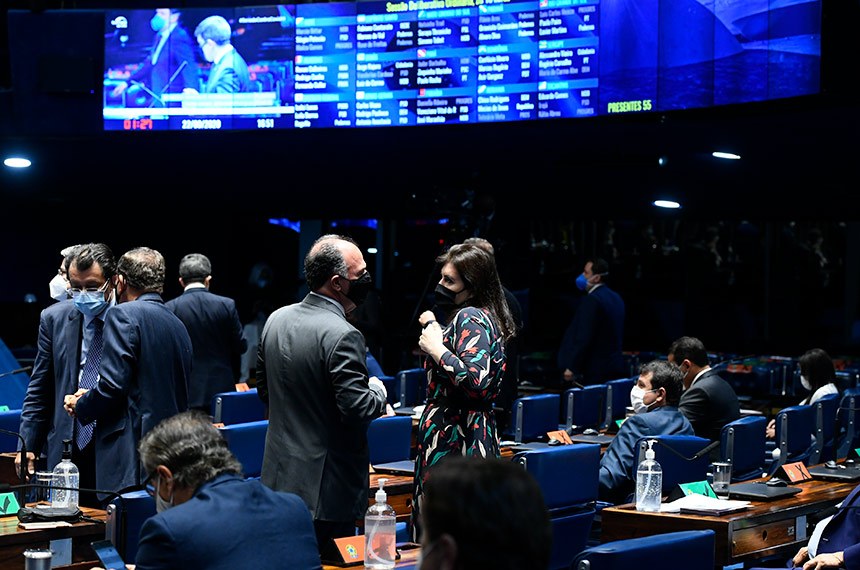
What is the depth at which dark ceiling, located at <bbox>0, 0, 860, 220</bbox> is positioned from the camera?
8.61 metres

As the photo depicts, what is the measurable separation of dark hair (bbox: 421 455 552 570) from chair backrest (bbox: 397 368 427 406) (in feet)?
20.6

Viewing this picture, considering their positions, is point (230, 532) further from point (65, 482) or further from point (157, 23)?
point (157, 23)

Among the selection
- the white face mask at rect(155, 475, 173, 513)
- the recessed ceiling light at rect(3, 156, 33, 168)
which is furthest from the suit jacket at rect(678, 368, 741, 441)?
the recessed ceiling light at rect(3, 156, 33, 168)

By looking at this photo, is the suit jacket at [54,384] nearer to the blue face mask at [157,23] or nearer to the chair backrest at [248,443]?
the chair backrest at [248,443]

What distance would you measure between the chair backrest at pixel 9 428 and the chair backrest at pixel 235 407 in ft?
3.76

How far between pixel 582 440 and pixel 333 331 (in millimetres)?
3219

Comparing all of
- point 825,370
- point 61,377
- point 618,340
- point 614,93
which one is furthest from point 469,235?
point 61,377

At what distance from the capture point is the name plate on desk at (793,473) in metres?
5.24

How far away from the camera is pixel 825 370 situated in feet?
25.4

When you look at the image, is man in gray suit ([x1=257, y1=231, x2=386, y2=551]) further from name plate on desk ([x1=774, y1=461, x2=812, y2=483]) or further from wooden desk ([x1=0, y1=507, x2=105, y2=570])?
name plate on desk ([x1=774, y1=461, x2=812, y2=483])

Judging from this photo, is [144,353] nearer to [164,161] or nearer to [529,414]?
[529,414]

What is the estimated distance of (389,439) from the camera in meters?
5.43

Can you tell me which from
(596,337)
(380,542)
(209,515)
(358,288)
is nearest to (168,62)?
(596,337)

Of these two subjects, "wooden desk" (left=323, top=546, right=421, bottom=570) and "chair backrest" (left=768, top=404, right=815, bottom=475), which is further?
"chair backrest" (left=768, top=404, right=815, bottom=475)
